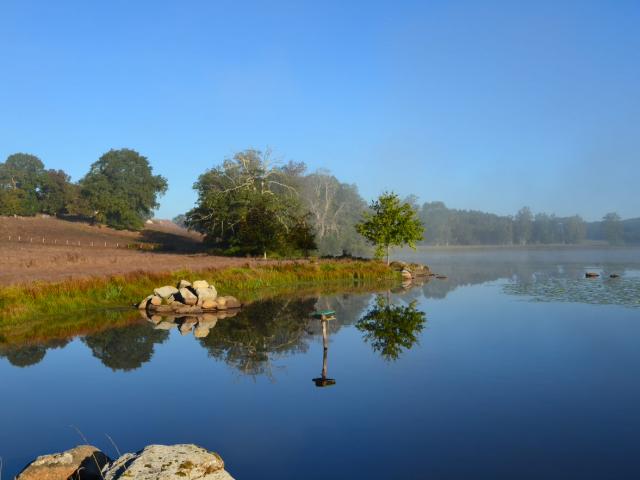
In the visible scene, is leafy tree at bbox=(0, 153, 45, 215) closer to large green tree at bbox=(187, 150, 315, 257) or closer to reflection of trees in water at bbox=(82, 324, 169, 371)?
large green tree at bbox=(187, 150, 315, 257)

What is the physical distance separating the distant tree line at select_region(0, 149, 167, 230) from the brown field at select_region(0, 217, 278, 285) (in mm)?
4793

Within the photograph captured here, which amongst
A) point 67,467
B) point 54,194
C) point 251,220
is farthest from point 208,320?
point 54,194

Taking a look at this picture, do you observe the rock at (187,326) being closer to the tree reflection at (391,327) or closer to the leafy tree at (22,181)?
the tree reflection at (391,327)

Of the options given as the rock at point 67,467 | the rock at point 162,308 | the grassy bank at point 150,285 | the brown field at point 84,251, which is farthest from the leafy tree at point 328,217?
the rock at point 67,467

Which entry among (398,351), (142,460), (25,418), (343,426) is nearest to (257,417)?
(343,426)

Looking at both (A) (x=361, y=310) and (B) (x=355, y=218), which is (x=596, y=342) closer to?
(A) (x=361, y=310)

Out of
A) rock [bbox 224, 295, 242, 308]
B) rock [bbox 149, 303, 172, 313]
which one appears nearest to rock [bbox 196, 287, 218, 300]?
rock [bbox 224, 295, 242, 308]

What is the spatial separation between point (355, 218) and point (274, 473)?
145804 mm

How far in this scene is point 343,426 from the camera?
12438mm

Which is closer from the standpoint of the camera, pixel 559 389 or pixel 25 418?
pixel 25 418

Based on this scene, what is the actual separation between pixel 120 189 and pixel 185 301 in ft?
274

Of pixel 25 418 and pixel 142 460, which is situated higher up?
pixel 142 460

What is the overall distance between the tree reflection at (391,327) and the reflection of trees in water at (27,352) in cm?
1370

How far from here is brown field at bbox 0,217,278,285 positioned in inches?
1623
